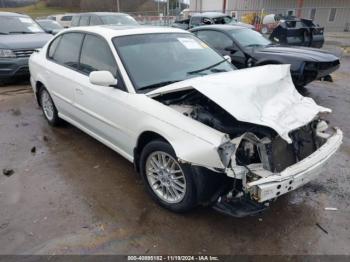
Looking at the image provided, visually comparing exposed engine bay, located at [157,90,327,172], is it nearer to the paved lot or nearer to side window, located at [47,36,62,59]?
the paved lot

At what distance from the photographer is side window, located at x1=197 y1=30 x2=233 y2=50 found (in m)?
7.71

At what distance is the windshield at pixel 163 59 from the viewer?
138 inches

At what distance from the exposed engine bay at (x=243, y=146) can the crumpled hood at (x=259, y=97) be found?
121 millimetres

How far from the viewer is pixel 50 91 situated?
16.2 ft

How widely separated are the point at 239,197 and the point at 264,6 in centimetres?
2991

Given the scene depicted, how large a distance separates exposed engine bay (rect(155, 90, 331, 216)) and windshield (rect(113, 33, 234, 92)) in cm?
49

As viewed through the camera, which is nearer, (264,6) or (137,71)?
(137,71)

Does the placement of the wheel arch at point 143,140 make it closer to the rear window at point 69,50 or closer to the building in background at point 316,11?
the rear window at point 69,50

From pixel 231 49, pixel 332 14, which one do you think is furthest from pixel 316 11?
pixel 231 49

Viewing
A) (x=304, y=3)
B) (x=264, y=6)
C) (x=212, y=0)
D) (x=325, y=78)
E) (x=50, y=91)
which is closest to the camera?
(x=50, y=91)

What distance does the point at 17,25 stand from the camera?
348 inches

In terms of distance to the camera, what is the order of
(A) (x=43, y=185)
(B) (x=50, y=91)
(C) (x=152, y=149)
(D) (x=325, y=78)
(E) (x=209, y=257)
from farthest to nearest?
(D) (x=325, y=78) < (B) (x=50, y=91) < (A) (x=43, y=185) < (C) (x=152, y=149) < (E) (x=209, y=257)

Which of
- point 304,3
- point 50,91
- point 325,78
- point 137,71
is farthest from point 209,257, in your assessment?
point 304,3

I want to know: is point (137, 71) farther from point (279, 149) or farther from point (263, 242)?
point (263, 242)
